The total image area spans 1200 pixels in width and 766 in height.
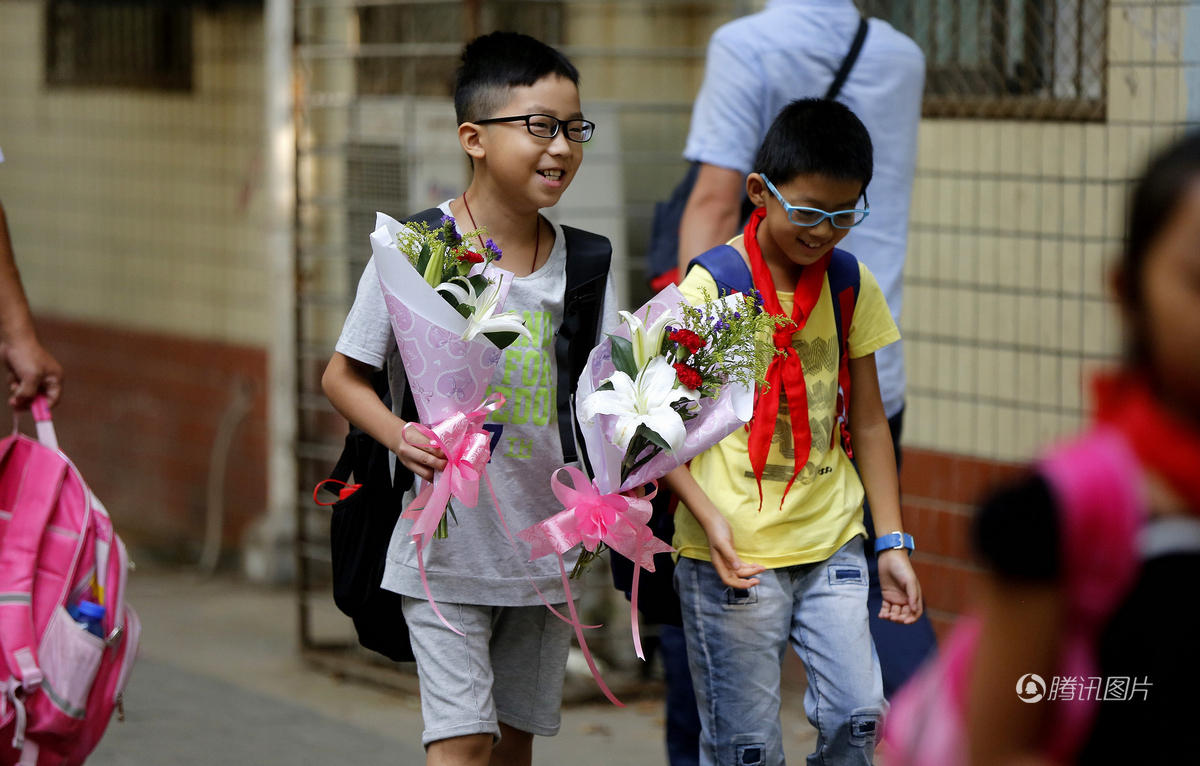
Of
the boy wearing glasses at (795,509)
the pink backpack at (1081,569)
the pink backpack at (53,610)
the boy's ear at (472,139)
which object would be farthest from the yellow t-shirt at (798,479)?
the pink backpack at (1081,569)

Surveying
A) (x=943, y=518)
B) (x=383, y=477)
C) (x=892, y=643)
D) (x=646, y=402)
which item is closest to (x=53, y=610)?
(x=383, y=477)

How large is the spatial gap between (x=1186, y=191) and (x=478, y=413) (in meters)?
1.70

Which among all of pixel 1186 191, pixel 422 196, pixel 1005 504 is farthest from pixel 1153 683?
pixel 422 196

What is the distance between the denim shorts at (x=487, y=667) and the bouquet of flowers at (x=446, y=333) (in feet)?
0.99

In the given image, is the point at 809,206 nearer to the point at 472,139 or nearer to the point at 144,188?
the point at 472,139

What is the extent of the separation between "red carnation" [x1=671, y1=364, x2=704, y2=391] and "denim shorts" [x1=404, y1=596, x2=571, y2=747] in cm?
71

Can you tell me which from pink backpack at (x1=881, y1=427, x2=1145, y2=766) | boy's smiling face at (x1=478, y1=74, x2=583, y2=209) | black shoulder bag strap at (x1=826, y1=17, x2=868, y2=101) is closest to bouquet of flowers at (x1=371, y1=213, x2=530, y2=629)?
boy's smiling face at (x1=478, y1=74, x2=583, y2=209)

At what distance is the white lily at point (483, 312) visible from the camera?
310 centimetres

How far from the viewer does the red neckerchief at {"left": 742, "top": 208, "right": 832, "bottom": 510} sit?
129 inches

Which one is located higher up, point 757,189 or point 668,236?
point 757,189

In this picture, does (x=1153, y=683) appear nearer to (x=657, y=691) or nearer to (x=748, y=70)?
(x=748, y=70)

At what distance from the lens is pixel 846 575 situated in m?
3.38

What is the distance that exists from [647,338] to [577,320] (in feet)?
1.03

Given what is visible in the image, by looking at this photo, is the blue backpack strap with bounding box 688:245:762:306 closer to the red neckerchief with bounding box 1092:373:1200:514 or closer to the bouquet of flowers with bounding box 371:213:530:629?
the bouquet of flowers with bounding box 371:213:530:629
